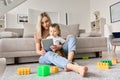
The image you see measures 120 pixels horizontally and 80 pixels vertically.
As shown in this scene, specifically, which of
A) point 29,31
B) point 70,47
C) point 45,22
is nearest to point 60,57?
point 70,47

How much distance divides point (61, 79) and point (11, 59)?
1.32 meters

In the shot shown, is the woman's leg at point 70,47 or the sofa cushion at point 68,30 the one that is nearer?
the woman's leg at point 70,47

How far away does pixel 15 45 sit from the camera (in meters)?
2.32

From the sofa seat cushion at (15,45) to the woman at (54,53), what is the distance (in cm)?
34

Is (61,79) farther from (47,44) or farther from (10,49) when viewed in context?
(10,49)

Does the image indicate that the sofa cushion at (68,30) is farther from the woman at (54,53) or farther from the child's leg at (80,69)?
the child's leg at (80,69)

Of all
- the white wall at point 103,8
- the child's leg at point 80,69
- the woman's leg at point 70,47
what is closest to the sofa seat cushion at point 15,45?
the woman's leg at point 70,47

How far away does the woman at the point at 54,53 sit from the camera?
142 centimetres

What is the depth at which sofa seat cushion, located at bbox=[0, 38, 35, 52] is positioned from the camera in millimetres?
2279

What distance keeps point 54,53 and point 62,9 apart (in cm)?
517

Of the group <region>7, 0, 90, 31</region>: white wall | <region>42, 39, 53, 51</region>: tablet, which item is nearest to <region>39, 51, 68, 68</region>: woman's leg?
<region>42, 39, 53, 51</region>: tablet

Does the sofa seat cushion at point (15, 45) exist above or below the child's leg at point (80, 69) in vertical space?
above

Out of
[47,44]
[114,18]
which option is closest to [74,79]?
[47,44]

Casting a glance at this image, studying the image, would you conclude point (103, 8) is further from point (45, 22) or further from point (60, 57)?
point (60, 57)
